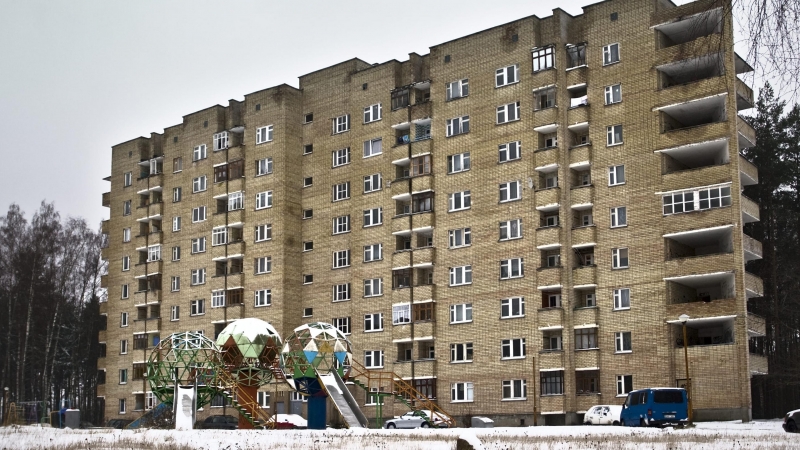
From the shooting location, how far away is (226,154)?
293ft

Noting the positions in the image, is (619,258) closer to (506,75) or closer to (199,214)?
(506,75)

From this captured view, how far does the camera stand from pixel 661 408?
4997cm

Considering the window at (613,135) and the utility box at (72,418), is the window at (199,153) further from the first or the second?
the window at (613,135)

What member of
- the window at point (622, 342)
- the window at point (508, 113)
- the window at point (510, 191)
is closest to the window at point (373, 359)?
the window at point (510, 191)

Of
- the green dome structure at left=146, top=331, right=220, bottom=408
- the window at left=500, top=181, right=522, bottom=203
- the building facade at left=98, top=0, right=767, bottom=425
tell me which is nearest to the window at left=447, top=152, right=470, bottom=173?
the building facade at left=98, top=0, right=767, bottom=425

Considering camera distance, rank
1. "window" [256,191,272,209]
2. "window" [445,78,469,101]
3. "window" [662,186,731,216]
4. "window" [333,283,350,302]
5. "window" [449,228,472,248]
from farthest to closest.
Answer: "window" [256,191,272,209] < "window" [333,283,350,302] < "window" [445,78,469,101] < "window" [449,228,472,248] < "window" [662,186,731,216]

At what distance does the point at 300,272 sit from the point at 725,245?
115 ft

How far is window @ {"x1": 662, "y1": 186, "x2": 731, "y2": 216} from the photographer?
6303cm

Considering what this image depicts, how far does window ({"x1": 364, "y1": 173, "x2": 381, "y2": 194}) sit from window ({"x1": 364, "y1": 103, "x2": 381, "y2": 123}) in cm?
448

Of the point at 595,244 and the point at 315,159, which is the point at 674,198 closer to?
the point at 595,244

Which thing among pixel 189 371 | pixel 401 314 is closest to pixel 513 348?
pixel 401 314

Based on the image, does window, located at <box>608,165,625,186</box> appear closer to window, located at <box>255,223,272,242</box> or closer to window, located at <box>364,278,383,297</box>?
window, located at <box>364,278,383,297</box>

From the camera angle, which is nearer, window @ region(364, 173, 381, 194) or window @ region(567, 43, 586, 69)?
window @ region(567, 43, 586, 69)

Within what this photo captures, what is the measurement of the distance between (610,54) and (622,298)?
16.6 metres
